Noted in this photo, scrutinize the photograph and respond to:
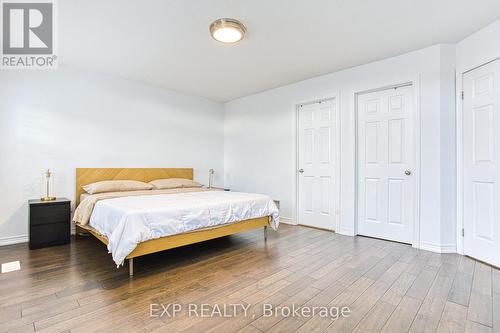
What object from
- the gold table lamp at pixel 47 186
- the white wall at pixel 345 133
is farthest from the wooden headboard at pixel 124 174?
the white wall at pixel 345 133

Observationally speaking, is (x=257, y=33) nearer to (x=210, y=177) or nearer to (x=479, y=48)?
(x=479, y=48)

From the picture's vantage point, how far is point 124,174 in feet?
A: 13.7

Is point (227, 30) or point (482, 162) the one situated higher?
point (227, 30)

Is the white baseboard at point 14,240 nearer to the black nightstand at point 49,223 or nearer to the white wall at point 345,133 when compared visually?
the black nightstand at point 49,223

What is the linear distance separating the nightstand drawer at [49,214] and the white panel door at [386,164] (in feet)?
13.2

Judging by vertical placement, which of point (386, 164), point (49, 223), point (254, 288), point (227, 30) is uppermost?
point (227, 30)

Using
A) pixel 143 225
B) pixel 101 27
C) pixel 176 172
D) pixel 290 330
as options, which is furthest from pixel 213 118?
pixel 290 330

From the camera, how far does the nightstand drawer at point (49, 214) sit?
3081 millimetres

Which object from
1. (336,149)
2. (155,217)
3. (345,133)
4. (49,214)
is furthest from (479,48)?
(49,214)

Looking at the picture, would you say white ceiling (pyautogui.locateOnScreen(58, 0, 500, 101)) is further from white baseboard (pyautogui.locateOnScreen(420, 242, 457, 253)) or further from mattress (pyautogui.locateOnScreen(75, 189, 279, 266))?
white baseboard (pyautogui.locateOnScreen(420, 242, 457, 253))

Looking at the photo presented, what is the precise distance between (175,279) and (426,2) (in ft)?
10.9

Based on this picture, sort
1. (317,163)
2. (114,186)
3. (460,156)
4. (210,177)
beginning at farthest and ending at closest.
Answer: (210,177) → (317,163) → (114,186) → (460,156)

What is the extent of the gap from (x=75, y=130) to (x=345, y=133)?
4.02 metres

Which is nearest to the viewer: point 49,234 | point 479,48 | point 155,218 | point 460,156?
point 155,218
